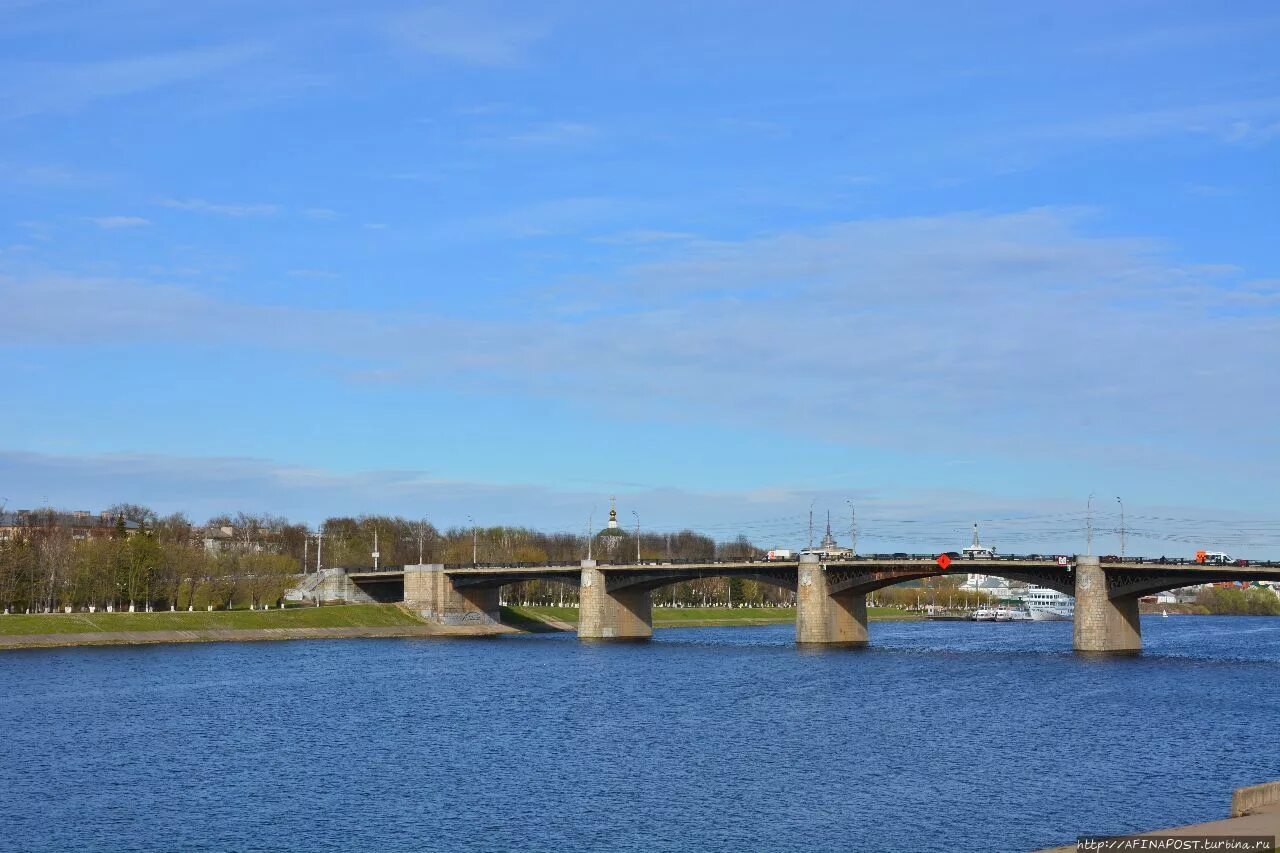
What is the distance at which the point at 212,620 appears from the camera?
483 feet

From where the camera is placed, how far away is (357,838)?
157 feet

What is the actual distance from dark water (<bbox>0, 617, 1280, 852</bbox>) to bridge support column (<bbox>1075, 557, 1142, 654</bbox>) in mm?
12443

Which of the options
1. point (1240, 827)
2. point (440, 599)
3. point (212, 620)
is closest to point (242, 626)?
point (212, 620)

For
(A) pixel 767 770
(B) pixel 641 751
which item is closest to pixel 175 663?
(B) pixel 641 751

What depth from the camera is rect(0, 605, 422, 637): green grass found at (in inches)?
5187

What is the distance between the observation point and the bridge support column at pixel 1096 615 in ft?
428

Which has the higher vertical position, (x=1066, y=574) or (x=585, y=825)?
(x=1066, y=574)

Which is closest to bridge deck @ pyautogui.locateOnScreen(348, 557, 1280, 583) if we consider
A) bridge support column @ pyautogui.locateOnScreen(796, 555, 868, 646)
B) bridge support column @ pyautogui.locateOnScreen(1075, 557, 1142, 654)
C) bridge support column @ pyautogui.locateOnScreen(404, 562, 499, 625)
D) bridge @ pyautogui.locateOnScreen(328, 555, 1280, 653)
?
bridge @ pyautogui.locateOnScreen(328, 555, 1280, 653)

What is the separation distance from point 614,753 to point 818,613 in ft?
269

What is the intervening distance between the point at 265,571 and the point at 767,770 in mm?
124177

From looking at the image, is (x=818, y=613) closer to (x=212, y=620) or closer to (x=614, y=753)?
(x=212, y=620)

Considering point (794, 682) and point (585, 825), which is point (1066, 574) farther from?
point (585, 825)

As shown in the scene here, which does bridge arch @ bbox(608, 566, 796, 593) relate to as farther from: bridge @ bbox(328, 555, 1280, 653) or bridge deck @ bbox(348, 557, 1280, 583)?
bridge deck @ bbox(348, 557, 1280, 583)

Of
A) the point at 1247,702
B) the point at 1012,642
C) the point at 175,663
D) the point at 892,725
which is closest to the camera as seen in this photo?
the point at 892,725
